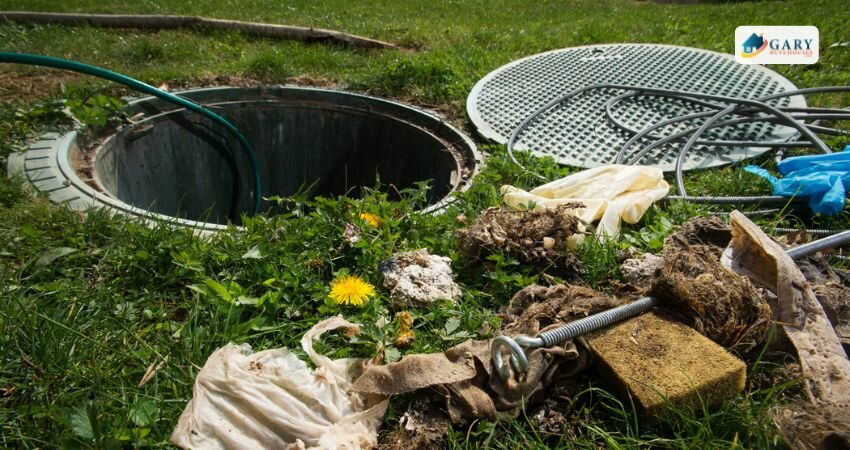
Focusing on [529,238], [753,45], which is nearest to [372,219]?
[529,238]

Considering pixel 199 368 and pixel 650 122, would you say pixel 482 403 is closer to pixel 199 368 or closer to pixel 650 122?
pixel 199 368

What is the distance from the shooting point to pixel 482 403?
5.08 ft

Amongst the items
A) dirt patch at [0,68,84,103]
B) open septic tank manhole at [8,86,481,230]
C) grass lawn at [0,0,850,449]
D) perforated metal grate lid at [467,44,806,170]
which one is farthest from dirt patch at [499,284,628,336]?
dirt patch at [0,68,84,103]

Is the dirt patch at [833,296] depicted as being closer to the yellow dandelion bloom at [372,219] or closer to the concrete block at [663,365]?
the concrete block at [663,365]

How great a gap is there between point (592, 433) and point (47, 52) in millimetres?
4999

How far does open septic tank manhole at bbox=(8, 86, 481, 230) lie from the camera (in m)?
3.56

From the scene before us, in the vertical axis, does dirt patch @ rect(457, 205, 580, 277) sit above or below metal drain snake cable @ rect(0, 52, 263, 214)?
below

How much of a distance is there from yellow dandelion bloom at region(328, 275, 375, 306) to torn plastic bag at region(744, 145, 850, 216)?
6.63 ft

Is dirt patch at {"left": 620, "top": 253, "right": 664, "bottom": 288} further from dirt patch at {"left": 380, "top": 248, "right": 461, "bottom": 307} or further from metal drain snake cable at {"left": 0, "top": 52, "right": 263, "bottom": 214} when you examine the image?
metal drain snake cable at {"left": 0, "top": 52, "right": 263, "bottom": 214}

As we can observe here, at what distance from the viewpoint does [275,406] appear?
156cm

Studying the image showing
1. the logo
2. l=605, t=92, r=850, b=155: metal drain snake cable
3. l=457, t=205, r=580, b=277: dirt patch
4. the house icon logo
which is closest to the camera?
l=457, t=205, r=580, b=277: dirt patch

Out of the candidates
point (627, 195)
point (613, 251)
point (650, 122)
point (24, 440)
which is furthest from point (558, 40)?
point (24, 440)

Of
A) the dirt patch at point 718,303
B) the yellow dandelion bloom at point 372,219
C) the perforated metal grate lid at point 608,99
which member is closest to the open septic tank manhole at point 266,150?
the perforated metal grate lid at point 608,99

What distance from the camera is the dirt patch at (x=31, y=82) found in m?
3.80
